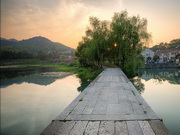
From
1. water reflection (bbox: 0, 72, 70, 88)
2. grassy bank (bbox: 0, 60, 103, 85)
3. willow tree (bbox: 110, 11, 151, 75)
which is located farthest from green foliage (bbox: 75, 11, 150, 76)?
water reflection (bbox: 0, 72, 70, 88)

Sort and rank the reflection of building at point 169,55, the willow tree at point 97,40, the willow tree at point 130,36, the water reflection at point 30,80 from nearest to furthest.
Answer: the water reflection at point 30,80 → the willow tree at point 130,36 → the willow tree at point 97,40 → the reflection of building at point 169,55

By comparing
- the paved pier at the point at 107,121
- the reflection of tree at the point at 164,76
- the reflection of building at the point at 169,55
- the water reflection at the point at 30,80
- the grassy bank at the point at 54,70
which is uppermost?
the reflection of building at the point at 169,55

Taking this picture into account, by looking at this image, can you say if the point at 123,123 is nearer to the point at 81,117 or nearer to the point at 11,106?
the point at 81,117

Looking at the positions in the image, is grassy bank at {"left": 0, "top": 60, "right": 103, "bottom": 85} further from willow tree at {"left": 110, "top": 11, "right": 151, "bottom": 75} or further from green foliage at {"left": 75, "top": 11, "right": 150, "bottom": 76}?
willow tree at {"left": 110, "top": 11, "right": 151, "bottom": 75}

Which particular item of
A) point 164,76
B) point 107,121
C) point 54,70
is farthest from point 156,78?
point 54,70

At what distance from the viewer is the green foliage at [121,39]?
17422 mm

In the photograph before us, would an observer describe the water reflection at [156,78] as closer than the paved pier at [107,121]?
No

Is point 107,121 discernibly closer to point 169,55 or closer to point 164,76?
point 164,76

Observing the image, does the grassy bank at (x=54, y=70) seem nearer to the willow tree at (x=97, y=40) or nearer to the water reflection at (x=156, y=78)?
the willow tree at (x=97, y=40)

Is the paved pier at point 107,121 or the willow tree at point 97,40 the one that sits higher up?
the willow tree at point 97,40

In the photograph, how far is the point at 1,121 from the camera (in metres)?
6.34

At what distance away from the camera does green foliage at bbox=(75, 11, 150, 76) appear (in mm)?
17422

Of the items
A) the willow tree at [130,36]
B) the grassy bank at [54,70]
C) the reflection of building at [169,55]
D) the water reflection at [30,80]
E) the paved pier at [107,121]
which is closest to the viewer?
the paved pier at [107,121]

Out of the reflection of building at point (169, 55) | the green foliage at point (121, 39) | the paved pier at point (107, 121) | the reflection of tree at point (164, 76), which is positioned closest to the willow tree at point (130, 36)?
the green foliage at point (121, 39)
